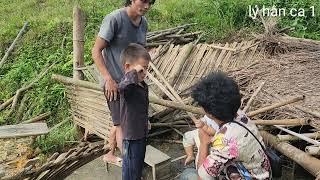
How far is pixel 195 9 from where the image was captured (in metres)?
9.30

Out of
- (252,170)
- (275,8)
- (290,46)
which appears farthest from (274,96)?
(275,8)

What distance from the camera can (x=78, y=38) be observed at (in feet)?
18.3

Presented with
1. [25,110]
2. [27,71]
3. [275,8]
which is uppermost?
[275,8]

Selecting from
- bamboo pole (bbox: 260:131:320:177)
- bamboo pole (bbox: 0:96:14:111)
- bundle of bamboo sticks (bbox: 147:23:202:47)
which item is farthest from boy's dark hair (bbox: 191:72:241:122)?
bamboo pole (bbox: 0:96:14:111)

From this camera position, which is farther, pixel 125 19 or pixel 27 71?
pixel 27 71

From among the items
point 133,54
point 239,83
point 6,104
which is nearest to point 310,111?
point 239,83

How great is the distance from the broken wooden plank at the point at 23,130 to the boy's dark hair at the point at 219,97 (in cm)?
307

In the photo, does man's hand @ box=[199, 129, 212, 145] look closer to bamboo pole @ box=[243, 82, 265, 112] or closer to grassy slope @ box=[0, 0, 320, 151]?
bamboo pole @ box=[243, 82, 265, 112]

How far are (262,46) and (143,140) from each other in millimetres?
3324

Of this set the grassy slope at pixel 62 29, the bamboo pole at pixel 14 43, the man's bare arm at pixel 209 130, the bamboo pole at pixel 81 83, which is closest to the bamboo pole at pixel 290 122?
the man's bare arm at pixel 209 130

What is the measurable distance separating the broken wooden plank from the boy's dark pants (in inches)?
80.2

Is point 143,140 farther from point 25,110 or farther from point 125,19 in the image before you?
point 25,110

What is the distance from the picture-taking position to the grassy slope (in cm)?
744

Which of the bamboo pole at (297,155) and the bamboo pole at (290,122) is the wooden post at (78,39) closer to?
the bamboo pole at (290,122)
